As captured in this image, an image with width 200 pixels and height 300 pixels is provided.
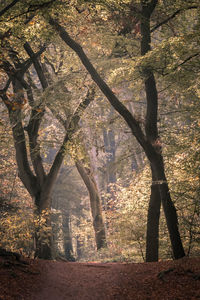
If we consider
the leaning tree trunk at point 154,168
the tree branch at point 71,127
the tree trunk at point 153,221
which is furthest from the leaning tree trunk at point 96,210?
the leaning tree trunk at point 154,168

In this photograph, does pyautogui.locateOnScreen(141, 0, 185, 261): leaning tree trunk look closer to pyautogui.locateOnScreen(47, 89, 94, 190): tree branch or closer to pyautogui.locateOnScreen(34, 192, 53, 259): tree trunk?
pyautogui.locateOnScreen(47, 89, 94, 190): tree branch

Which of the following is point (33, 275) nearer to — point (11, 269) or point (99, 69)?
point (11, 269)

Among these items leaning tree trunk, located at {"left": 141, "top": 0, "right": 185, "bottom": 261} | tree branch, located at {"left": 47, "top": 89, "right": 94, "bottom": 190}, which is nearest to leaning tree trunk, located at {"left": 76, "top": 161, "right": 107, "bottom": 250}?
tree branch, located at {"left": 47, "top": 89, "right": 94, "bottom": 190}

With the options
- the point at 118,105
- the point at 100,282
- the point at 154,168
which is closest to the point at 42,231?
the point at 100,282

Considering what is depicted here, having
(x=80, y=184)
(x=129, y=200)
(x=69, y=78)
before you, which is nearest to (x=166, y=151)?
(x=129, y=200)

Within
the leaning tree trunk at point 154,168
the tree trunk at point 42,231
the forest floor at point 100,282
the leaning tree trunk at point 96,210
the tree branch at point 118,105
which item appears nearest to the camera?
the forest floor at point 100,282

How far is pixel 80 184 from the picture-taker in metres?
29.7

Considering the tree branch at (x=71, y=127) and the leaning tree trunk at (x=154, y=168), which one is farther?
the tree branch at (x=71, y=127)

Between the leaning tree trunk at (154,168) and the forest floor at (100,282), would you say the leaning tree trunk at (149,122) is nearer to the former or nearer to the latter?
the leaning tree trunk at (154,168)

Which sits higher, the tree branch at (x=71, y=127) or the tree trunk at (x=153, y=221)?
the tree branch at (x=71, y=127)

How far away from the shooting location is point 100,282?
25.6 ft

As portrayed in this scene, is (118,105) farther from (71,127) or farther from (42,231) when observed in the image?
(42,231)

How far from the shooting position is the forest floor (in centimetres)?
594

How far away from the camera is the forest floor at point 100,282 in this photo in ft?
19.5
